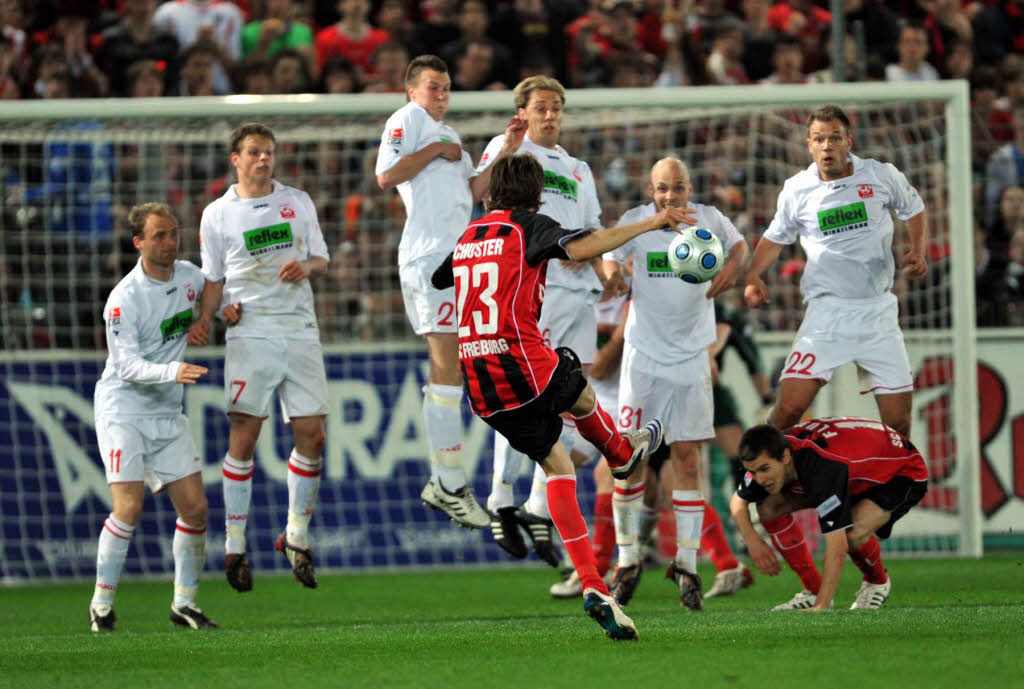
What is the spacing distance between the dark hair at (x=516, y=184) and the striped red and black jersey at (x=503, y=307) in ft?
0.20

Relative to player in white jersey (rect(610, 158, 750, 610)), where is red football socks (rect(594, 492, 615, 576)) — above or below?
below

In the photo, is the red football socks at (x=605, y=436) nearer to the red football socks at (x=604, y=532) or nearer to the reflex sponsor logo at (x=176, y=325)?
the red football socks at (x=604, y=532)

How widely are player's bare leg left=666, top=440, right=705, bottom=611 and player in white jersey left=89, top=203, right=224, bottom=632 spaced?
2651 mm

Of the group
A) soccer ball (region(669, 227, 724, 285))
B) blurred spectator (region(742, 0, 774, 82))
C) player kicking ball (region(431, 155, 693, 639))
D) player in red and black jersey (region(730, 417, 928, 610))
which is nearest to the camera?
player kicking ball (region(431, 155, 693, 639))

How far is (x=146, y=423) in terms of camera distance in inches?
329

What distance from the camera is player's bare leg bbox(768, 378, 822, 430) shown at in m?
8.76

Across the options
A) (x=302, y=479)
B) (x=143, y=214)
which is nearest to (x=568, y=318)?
(x=302, y=479)

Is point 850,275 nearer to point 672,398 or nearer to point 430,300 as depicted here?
point 672,398

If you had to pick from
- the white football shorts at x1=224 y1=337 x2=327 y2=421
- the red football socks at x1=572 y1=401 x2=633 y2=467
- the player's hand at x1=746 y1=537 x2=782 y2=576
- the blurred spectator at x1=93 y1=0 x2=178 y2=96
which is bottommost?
the player's hand at x1=746 y1=537 x2=782 y2=576

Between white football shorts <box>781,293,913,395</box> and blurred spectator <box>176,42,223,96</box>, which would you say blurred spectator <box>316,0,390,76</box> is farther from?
white football shorts <box>781,293,913,395</box>

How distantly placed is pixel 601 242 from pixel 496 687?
77.3 inches

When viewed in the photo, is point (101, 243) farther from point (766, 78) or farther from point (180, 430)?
point (766, 78)

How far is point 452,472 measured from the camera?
852 centimetres

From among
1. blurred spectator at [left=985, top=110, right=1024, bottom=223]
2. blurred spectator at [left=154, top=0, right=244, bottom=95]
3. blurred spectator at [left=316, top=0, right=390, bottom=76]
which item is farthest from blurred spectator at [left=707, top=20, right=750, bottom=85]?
blurred spectator at [left=154, top=0, right=244, bottom=95]
